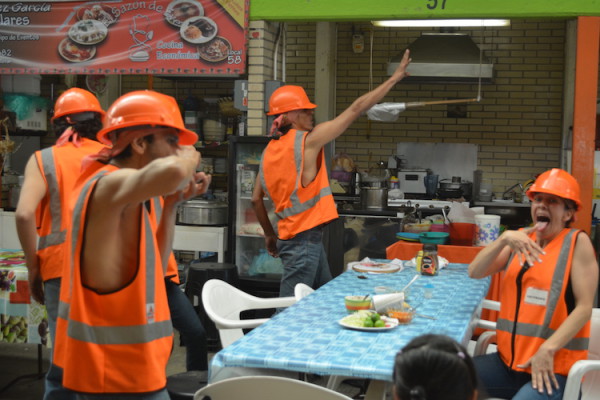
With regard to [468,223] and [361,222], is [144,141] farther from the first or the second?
[361,222]

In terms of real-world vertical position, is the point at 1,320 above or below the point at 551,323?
below

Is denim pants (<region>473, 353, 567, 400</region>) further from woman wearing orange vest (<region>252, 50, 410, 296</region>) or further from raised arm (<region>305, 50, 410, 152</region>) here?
raised arm (<region>305, 50, 410, 152</region>)

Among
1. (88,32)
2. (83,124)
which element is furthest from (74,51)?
(83,124)

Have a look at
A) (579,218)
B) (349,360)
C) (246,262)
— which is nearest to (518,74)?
(579,218)

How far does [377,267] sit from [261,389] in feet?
9.49

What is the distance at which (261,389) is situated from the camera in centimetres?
278

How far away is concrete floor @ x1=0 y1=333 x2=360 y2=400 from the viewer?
6047mm

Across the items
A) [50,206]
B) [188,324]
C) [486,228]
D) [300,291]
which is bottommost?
[188,324]

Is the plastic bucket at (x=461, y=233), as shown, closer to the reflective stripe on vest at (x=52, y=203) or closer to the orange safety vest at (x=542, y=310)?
the orange safety vest at (x=542, y=310)

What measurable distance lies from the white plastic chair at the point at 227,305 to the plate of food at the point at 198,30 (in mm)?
3791

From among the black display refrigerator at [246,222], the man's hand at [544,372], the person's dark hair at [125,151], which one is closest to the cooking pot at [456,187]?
the black display refrigerator at [246,222]

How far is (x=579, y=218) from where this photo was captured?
23.5ft

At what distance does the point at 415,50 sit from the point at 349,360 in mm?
8499

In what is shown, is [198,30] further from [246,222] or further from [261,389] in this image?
[261,389]
